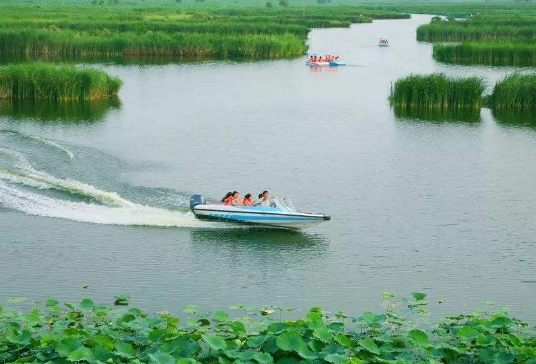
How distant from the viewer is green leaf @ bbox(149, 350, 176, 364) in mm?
13906

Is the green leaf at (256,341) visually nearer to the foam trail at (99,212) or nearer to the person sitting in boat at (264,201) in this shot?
the person sitting in boat at (264,201)

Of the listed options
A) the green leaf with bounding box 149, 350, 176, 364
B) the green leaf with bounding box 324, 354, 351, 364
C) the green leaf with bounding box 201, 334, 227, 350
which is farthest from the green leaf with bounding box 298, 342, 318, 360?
the green leaf with bounding box 149, 350, 176, 364

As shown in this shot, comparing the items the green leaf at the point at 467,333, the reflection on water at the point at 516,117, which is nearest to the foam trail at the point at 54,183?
the green leaf at the point at 467,333

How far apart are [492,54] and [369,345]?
5577 centimetres

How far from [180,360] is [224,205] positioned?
12736 millimetres

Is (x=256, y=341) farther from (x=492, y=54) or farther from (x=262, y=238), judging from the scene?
(x=492, y=54)

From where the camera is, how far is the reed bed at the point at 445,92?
4653 centimetres

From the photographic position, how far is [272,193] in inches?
1177

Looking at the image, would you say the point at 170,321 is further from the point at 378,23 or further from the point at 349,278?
the point at 378,23

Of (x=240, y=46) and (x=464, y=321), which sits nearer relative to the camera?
(x=464, y=321)

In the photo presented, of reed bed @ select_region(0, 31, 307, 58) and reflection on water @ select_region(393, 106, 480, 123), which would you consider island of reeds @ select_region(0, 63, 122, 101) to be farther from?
reed bed @ select_region(0, 31, 307, 58)

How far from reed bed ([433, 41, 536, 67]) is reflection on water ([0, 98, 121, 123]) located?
98.5 feet

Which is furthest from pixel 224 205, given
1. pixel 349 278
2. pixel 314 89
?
pixel 314 89

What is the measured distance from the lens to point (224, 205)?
26.3 m
